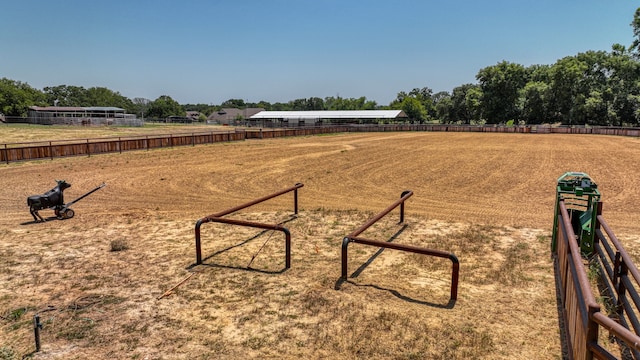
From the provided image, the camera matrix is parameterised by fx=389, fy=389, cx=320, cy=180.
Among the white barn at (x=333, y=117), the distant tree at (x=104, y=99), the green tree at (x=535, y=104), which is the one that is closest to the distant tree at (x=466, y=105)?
the green tree at (x=535, y=104)

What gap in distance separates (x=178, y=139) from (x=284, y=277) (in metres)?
28.4

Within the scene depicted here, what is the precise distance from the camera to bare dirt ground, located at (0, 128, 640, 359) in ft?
16.1

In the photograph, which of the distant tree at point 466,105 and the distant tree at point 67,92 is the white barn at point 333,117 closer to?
the distant tree at point 466,105

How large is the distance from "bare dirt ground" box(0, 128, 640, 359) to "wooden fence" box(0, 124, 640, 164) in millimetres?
9796

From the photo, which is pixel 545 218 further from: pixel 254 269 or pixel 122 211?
pixel 122 211

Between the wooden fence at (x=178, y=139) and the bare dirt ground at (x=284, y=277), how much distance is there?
980cm

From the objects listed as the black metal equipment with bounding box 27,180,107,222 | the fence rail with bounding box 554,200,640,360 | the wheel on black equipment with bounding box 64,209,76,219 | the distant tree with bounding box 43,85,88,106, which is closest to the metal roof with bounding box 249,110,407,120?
the wheel on black equipment with bounding box 64,209,76,219

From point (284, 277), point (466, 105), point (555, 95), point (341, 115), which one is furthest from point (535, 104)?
point (284, 277)

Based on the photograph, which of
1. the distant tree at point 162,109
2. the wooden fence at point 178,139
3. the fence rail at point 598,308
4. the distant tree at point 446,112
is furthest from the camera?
the distant tree at point 162,109

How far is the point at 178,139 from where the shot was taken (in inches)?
1278

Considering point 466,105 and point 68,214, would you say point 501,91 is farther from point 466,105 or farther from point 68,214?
point 68,214

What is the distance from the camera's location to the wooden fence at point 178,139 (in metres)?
23.6

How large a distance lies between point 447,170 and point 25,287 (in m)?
17.7

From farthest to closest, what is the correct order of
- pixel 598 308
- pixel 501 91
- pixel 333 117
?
pixel 333 117 < pixel 501 91 < pixel 598 308
